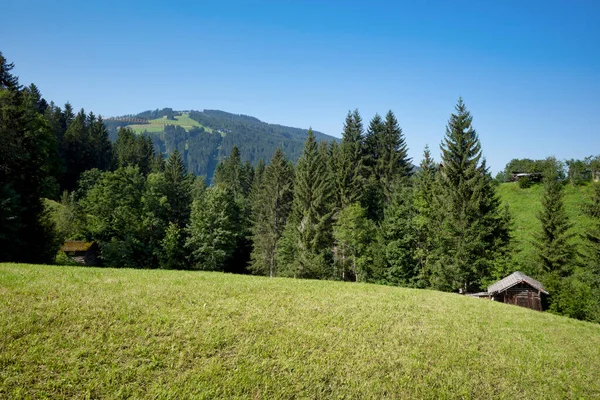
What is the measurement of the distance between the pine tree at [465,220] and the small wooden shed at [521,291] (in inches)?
128

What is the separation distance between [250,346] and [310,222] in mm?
32548

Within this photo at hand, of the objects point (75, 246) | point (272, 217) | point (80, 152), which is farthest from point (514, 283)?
point (80, 152)

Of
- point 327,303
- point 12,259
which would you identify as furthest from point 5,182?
point 327,303

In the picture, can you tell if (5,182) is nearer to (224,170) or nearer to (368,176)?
(368,176)

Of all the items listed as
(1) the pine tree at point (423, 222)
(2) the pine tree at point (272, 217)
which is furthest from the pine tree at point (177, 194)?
(1) the pine tree at point (423, 222)

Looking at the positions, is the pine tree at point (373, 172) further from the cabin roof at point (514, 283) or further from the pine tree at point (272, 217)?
the cabin roof at point (514, 283)

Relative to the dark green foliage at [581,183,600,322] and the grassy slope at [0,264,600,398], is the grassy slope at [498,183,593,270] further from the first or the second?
the grassy slope at [0,264,600,398]

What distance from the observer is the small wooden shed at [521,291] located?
28625mm

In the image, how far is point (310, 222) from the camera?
4266 centimetres

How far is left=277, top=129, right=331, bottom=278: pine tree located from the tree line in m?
0.15

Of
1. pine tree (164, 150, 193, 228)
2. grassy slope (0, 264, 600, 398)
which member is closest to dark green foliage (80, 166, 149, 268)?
pine tree (164, 150, 193, 228)

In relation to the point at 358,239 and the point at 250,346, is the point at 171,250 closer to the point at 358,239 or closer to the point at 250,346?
the point at 358,239

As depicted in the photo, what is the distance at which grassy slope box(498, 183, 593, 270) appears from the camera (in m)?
41.7

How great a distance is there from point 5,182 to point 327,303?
27.4 meters
